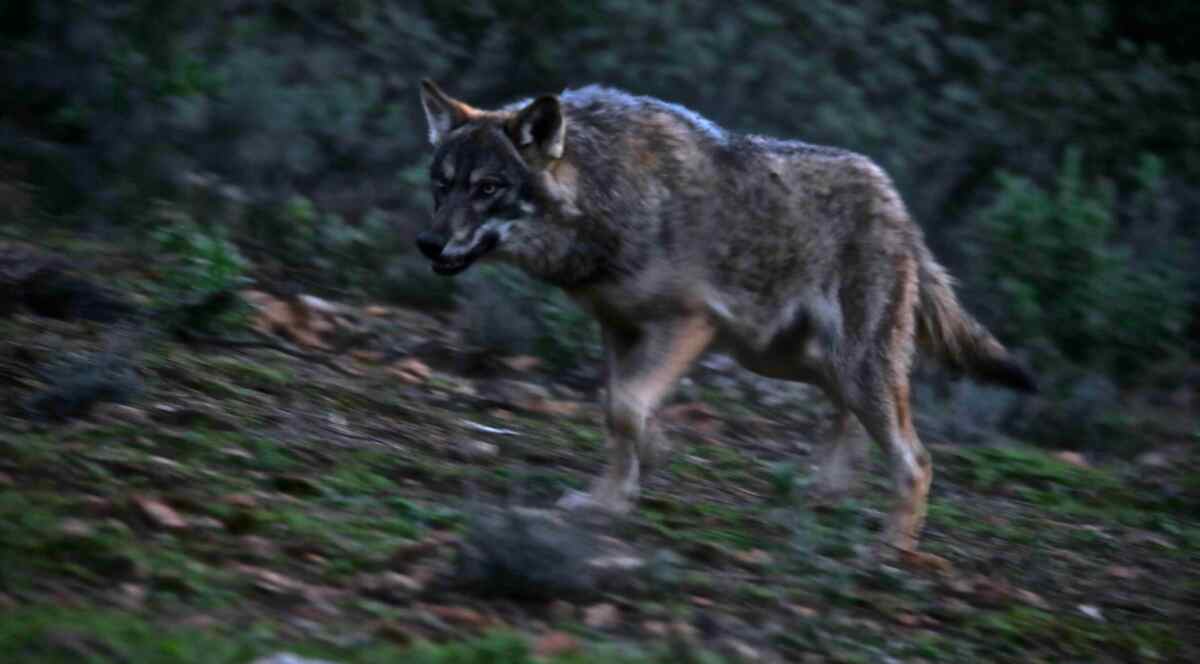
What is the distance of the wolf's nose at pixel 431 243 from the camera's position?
660 centimetres

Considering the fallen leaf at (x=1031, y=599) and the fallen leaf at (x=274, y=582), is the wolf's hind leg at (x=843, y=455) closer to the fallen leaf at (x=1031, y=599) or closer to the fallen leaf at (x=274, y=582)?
the fallen leaf at (x=1031, y=599)

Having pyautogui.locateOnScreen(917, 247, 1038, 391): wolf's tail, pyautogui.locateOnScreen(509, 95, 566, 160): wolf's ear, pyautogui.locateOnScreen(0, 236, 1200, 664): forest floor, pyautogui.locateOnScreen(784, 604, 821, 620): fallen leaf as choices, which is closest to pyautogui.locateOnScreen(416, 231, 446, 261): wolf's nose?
pyautogui.locateOnScreen(509, 95, 566, 160): wolf's ear

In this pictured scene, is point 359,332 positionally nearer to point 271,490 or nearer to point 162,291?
point 162,291

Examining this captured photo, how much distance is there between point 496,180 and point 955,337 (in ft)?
7.89

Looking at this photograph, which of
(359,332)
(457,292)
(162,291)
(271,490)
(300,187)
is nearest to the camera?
(271,490)

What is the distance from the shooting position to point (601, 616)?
5004mm

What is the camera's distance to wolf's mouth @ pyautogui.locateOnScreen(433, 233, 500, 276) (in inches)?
262

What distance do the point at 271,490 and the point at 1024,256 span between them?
8.42 meters

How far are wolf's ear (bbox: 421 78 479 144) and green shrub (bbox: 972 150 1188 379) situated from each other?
6.52 metres

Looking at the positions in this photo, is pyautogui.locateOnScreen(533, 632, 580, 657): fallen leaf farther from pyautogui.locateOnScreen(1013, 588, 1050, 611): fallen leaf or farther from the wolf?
pyautogui.locateOnScreen(1013, 588, 1050, 611): fallen leaf

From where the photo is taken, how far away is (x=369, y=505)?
5.77 metres

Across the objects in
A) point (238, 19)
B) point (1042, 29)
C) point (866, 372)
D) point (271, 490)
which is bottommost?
point (271, 490)

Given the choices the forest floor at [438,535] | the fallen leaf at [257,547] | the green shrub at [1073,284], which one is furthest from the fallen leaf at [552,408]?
the green shrub at [1073,284]

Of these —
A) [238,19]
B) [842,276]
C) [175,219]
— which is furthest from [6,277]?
[238,19]
